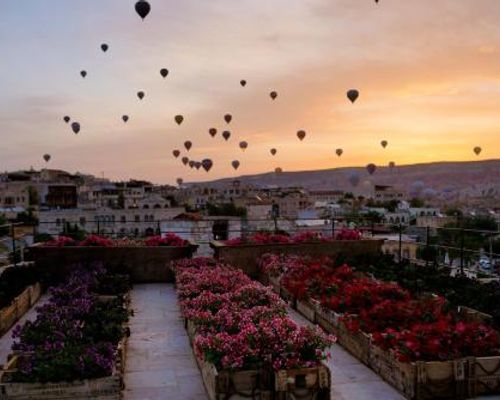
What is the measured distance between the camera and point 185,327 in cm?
835

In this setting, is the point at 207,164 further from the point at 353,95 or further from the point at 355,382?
the point at 355,382

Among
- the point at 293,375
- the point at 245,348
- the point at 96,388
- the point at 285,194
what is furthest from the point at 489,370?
the point at 285,194

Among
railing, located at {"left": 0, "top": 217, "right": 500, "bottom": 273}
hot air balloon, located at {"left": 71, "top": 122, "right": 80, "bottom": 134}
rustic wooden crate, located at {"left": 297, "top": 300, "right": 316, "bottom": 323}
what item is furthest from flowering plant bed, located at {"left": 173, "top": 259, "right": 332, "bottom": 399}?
hot air balloon, located at {"left": 71, "top": 122, "right": 80, "bottom": 134}

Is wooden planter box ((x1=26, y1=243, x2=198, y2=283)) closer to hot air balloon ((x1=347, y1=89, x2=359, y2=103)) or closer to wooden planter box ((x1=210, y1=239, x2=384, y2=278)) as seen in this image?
wooden planter box ((x1=210, y1=239, x2=384, y2=278))

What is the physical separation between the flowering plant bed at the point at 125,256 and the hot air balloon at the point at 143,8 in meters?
13.0

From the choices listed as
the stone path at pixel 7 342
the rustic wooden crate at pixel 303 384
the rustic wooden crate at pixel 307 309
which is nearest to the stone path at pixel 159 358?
the rustic wooden crate at pixel 303 384

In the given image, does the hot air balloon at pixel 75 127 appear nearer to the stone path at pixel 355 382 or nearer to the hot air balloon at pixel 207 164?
the hot air balloon at pixel 207 164

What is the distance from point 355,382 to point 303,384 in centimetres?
106

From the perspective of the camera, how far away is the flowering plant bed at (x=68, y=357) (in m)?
5.16

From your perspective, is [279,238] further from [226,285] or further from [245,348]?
[245,348]

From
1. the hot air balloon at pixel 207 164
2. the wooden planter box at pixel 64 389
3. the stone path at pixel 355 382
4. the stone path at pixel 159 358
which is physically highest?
the hot air balloon at pixel 207 164

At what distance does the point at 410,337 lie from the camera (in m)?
5.72

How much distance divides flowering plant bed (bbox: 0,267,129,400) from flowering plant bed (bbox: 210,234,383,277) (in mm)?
5531

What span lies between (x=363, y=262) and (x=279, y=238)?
2.05 metres
